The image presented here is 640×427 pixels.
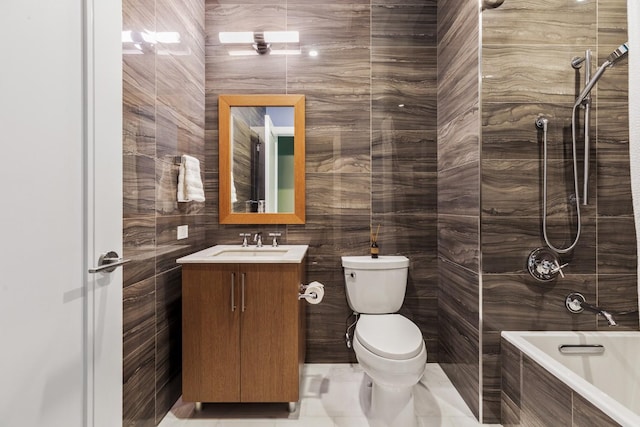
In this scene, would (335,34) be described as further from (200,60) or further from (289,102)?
(200,60)

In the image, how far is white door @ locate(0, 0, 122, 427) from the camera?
0.69 metres

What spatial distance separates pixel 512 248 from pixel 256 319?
1.38 m

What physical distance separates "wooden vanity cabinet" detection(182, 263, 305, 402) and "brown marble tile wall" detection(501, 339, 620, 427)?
1.06m

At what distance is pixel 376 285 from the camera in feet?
6.82

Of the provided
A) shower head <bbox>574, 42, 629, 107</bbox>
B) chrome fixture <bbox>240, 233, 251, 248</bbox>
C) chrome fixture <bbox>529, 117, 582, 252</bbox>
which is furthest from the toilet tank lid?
shower head <bbox>574, 42, 629, 107</bbox>

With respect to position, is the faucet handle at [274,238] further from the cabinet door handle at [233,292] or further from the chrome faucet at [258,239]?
the cabinet door handle at [233,292]

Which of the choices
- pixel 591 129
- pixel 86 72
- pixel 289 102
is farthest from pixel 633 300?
pixel 86 72

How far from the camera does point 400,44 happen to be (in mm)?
2336

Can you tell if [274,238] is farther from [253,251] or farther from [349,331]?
[349,331]

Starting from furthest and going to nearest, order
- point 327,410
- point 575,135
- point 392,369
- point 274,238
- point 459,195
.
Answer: point 274,238
point 459,195
point 327,410
point 575,135
point 392,369

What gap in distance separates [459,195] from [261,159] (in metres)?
1.35

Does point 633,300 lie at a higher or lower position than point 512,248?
lower

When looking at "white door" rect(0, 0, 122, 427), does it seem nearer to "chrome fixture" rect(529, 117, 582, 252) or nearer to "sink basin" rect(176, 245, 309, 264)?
"sink basin" rect(176, 245, 309, 264)

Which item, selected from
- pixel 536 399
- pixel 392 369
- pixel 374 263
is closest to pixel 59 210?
pixel 392 369
